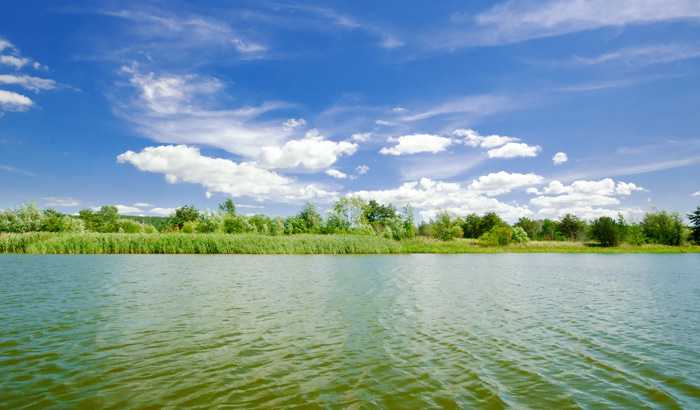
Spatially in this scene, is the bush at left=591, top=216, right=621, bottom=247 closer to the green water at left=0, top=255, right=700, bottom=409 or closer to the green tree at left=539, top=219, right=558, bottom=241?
the green tree at left=539, top=219, right=558, bottom=241

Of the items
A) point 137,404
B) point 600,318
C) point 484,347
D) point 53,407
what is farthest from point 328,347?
point 600,318

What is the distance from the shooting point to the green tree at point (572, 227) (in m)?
107

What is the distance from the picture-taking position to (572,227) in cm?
10850

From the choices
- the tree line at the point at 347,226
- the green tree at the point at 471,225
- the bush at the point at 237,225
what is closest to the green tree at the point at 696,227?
the tree line at the point at 347,226

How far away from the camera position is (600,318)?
12.8m

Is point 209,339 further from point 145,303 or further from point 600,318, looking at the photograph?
point 600,318

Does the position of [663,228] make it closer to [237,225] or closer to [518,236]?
[518,236]

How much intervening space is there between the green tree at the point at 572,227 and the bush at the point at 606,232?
24831 millimetres

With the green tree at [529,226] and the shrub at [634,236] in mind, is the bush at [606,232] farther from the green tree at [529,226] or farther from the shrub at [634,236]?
the green tree at [529,226]

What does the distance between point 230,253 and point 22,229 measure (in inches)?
2130

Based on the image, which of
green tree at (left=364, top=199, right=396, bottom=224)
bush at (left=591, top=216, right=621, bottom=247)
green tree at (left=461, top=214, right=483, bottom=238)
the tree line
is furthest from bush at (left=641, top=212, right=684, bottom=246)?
green tree at (left=364, top=199, right=396, bottom=224)

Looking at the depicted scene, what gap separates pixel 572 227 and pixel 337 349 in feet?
Result: 380

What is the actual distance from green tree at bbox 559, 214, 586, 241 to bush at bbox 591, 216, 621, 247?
24.8 m

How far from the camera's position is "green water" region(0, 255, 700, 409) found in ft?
20.4
